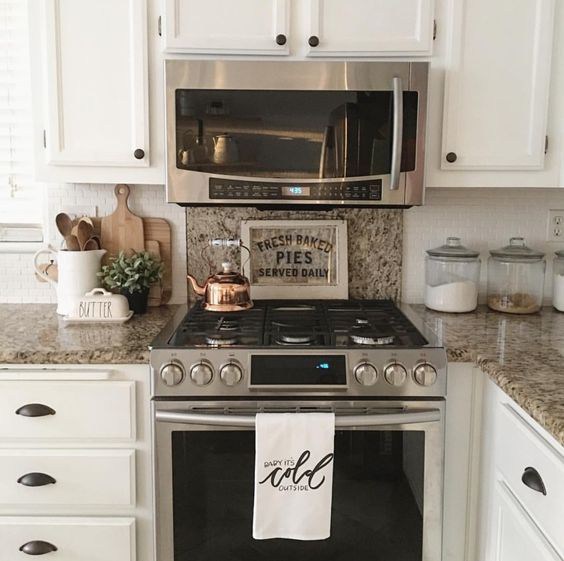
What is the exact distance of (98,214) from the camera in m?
A: 2.22

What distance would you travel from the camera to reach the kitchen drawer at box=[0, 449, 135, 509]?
5.34 ft

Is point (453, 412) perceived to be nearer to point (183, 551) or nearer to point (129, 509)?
point (183, 551)

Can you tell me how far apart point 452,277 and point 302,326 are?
652 millimetres

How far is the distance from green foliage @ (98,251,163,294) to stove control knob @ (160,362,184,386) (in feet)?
1.69

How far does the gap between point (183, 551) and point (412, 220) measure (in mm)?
1342

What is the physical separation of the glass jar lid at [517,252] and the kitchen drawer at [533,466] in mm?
765

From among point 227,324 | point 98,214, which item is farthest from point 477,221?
point 98,214

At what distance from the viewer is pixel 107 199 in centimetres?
221

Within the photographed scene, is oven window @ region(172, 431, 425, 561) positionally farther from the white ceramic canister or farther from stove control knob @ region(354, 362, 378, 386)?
the white ceramic canister

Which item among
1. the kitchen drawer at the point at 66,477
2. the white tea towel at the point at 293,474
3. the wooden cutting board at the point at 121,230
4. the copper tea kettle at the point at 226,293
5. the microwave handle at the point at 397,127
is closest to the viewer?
the white tea towel at the point at 293,474

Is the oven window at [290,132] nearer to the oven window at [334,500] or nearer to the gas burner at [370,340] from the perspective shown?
the gas burner at [370,340]

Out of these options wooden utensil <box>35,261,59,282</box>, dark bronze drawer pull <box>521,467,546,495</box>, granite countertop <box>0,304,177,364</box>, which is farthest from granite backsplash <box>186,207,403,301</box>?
dark bronze drawer pull <box>521,467,546,495</box>

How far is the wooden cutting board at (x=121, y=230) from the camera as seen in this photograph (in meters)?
2.19

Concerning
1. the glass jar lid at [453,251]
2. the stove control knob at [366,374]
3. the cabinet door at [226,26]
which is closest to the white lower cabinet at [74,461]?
the stove control knob at [366,374]
